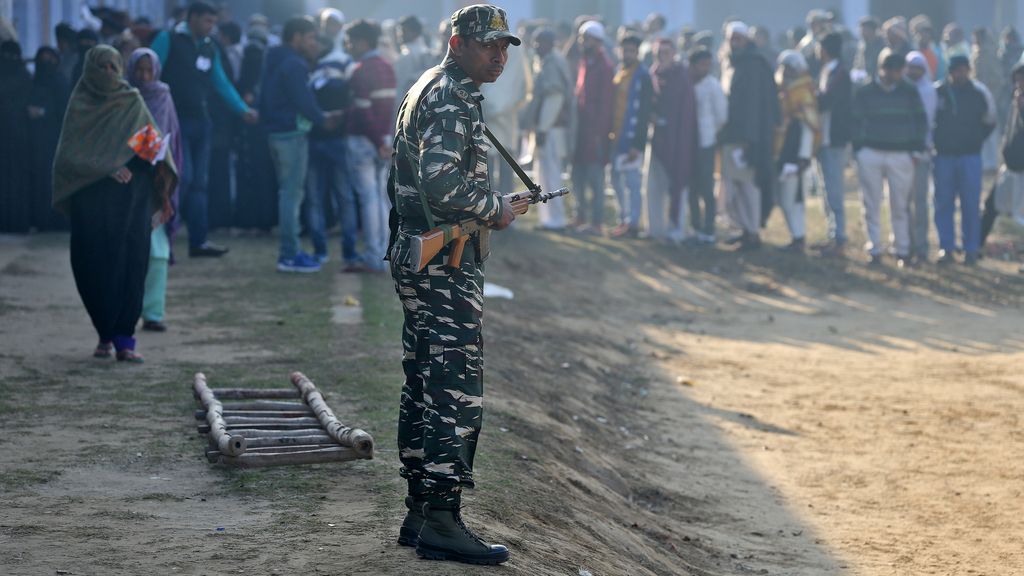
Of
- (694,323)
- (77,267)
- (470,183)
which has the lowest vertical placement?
(694,323)

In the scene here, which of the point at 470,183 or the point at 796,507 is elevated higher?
the point at 470,183

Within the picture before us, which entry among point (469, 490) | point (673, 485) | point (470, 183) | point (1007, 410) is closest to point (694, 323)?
point (1007, 410)

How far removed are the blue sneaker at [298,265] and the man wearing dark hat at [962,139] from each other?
708 centimetres

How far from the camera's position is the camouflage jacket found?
17.7 feet

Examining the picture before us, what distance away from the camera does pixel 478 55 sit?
18.0 ft

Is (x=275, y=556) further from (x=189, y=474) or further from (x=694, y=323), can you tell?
(x=694, y=323)

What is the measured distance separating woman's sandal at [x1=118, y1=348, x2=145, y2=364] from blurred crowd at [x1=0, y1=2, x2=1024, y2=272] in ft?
13.0

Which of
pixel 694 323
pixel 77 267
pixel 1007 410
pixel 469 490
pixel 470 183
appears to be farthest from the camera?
pixel 694 323

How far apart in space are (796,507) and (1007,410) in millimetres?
3158

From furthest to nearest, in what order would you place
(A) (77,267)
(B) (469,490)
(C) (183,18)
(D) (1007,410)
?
(C) (183,18) → (D) (1007,410) → (A) (77,267) → (B) (469,490)

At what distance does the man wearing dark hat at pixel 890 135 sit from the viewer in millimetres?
16016

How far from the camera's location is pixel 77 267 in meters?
9.31

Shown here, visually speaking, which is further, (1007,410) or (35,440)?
(1007,410)

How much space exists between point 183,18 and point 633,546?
1088 cm
